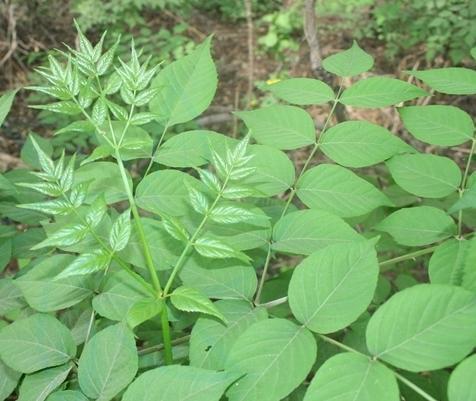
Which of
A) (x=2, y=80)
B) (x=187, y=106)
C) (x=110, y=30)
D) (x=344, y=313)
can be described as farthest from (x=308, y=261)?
(x=110, y=30)

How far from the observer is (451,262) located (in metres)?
1.10

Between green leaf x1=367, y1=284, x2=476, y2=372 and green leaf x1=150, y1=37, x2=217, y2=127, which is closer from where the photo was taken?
green leaf x1=367, y1=284, x2=476, y2=372

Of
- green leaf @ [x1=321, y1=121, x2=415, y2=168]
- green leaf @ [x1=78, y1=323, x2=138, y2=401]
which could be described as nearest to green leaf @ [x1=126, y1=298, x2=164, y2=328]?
green leaf @ [x1=78, y1=323, x2=138, y2=401]

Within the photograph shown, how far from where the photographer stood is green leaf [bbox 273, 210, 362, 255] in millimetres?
1139

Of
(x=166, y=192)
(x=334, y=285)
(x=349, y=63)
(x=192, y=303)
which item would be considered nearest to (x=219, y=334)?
(x=192, y=303)

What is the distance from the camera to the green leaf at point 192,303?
921 mm

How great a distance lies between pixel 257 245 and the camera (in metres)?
1.20

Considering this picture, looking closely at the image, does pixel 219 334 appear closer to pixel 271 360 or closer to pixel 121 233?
pixel 271 360

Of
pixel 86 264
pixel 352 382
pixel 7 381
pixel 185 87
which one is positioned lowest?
pixel 7 381

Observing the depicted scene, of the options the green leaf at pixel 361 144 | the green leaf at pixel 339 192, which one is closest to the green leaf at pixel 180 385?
the green leaf at pixel 339 192

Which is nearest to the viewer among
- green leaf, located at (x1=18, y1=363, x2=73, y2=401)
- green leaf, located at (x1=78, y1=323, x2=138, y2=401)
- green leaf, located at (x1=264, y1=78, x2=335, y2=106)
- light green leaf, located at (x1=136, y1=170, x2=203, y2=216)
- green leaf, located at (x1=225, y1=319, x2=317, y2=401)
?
green leaf, located at (x1=225, y1=319, x2=317, y2=401)

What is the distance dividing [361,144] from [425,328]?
595 millimetres

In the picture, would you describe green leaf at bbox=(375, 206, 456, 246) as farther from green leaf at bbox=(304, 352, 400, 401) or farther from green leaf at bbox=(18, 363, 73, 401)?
green leaf at bbox=(18, 363, 73, 401)

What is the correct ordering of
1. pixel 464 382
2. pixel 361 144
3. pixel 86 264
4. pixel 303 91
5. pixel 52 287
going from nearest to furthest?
1. pixel 464 382
2. pixel 86 264
3. pixel 52 287
4. pixel 361 144
5. pixel 303 91
